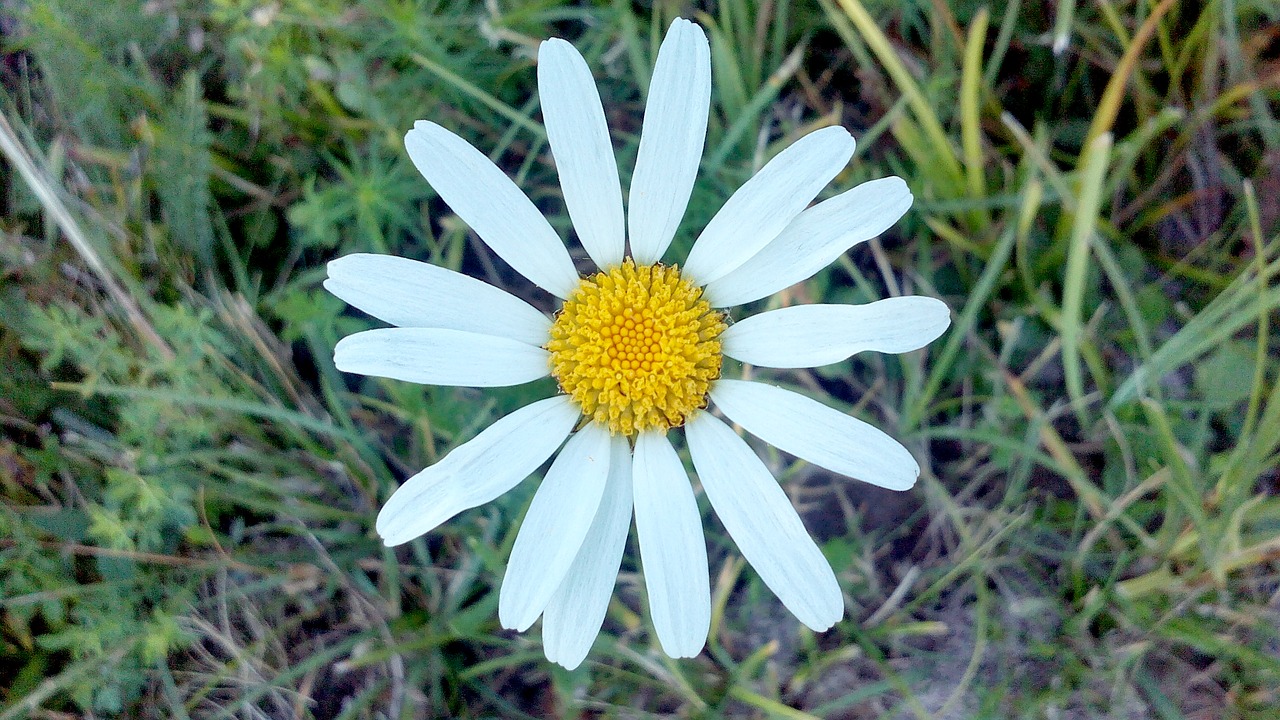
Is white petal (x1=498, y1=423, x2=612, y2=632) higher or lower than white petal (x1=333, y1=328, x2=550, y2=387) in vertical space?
lower

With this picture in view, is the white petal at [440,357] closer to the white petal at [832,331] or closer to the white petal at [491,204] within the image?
the white petal at [491,204]

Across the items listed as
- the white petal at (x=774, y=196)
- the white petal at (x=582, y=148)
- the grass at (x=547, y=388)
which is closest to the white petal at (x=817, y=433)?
the white petal at (x=774, y=196)

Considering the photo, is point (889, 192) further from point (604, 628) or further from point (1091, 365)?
point (604, 628)

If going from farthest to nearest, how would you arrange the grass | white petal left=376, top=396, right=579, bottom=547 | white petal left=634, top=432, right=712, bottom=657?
1. the grass
2. white petal left=634, top=432, right=712, bottom=657
3. white petal left=376, top=396, right=579, bottom=547

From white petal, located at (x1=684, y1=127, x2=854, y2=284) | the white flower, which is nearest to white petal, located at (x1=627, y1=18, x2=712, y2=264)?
the white flower

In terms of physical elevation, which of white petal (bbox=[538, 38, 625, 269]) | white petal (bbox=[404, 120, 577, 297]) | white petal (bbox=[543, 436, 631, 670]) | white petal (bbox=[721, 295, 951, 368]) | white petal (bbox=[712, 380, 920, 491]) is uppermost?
white petal (bbox=[538, 38, 625, 269])

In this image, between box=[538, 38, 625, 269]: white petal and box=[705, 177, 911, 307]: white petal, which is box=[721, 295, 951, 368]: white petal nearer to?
box=[705, 177, 911, 307]: white petal

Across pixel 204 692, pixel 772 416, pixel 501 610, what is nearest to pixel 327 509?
pixel 204 692
